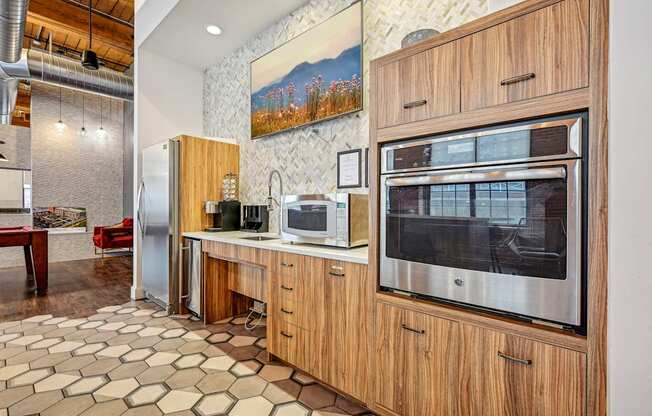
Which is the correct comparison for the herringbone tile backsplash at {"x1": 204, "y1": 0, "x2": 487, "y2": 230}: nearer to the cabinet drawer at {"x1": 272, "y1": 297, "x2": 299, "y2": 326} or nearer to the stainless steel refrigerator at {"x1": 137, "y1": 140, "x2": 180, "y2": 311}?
the stainless steel refrigerator at {"x1": 137, "y1": 140, "x2": 180, "y2": 311}

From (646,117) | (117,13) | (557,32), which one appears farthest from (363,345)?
(117,13)

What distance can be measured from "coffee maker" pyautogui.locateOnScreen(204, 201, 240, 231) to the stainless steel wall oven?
2333 millimetres

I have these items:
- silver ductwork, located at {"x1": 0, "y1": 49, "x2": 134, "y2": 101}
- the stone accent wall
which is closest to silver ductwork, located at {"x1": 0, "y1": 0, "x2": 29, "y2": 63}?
silver ductwork, located at {"x1": 0, "y1": 49, "x2": 134, "y2": 101}

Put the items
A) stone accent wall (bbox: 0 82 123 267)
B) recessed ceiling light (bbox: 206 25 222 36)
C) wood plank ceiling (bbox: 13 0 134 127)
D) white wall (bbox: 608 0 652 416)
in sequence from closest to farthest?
white wall (bbox: 608 0 652 416) < recessed ceiling light (bbox: 206 25 222 36) < wood plank ceiling (bbox: 13 0 134 127) < stone accent wall (bbox: 0 82 123 267)

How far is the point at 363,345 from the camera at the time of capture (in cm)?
166

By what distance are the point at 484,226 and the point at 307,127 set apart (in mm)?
2011

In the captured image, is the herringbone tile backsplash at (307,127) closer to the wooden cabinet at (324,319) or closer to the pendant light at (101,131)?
the wooden cabinet at (324,319)

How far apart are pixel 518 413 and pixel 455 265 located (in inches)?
21.8

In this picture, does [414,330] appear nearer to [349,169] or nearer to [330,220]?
[330,220]

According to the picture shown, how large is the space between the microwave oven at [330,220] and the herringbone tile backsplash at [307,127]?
604 mm

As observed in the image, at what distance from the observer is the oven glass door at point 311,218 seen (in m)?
→ 1.95

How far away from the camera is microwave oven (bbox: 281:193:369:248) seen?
1.88 m

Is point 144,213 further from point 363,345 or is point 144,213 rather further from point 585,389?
point 585,389

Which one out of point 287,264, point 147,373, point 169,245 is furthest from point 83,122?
point 287,264
